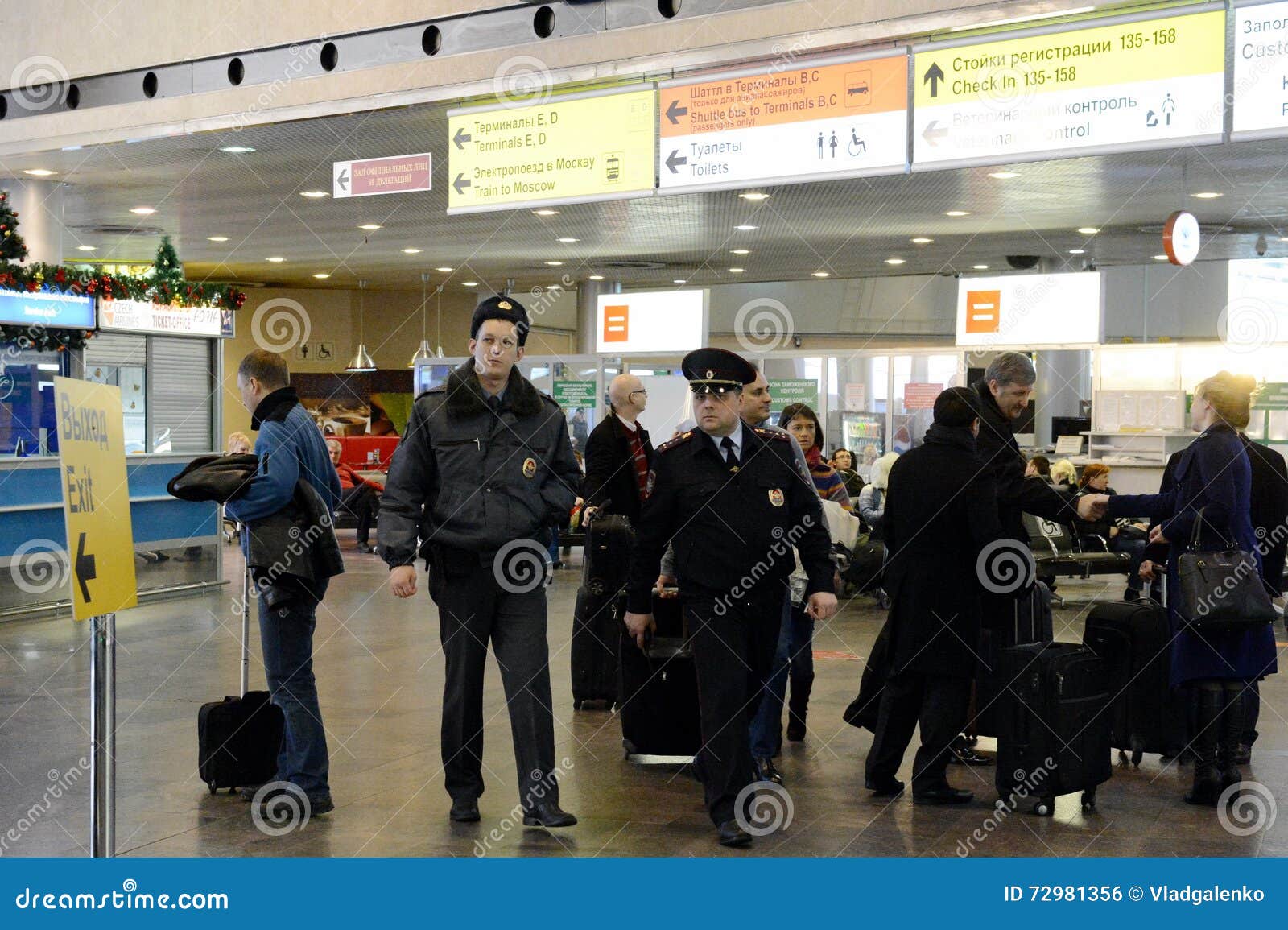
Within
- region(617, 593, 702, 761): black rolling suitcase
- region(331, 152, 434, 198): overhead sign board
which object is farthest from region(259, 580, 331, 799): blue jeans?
region(331, 152, 434, 198): overhead sign board

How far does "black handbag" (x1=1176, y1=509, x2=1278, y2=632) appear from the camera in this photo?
4867mm

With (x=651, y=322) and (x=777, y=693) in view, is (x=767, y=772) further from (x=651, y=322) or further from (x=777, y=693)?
(x=651, y=322)

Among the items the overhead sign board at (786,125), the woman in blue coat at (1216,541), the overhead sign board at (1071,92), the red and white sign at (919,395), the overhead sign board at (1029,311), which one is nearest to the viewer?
the woman in blue coat at (1216,541)

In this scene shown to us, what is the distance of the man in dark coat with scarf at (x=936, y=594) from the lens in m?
4.82

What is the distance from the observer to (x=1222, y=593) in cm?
488

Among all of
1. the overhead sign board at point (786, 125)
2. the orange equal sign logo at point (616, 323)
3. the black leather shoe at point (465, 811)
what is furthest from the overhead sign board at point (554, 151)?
the orange equal sign logo at point (616, 323)

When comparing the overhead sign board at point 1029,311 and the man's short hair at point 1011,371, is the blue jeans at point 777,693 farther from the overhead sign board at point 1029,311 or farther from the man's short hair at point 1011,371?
the overhead sign board at point 1029,311

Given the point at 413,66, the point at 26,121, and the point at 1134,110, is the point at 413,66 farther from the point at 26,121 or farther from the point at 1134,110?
the point at 1134,110

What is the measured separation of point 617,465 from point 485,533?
190 cm

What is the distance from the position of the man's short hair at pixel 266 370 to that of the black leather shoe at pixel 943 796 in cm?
277

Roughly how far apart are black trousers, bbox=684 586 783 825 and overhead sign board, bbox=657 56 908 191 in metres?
3.23

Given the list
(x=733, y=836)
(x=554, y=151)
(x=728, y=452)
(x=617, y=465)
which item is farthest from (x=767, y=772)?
(x=554, y=151)

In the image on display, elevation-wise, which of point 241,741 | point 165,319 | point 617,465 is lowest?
point 241,741

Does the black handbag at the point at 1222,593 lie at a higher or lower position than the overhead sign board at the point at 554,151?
lower
